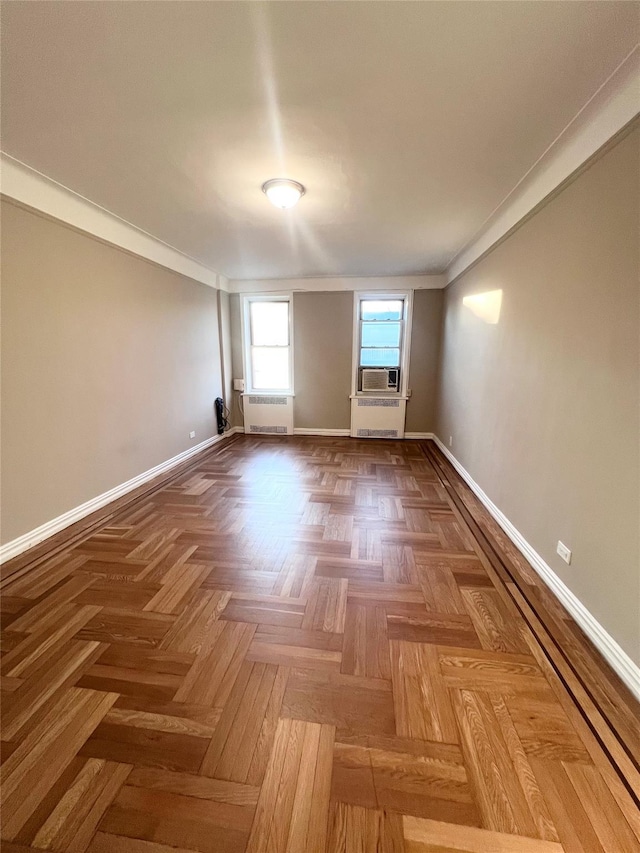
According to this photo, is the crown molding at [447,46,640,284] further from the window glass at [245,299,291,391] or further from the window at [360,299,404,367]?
the window glass at [245,299,291,391]

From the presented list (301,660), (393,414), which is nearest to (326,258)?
(393,414)

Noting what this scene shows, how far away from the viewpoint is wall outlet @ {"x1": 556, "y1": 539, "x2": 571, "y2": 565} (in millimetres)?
1822

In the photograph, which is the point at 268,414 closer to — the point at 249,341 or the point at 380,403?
the point at 249,341

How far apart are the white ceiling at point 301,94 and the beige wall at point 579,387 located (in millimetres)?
495

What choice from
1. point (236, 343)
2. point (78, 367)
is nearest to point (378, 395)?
point (236, 343)

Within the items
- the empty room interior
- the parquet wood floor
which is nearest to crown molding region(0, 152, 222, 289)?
the empty room interior

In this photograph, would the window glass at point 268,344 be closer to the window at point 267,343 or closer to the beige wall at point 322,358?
the window at point 267,343

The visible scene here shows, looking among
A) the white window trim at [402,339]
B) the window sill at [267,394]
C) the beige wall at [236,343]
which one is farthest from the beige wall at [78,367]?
the white window trim at [402,339]

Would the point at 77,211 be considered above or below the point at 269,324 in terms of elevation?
above

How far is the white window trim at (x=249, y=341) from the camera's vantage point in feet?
17.6

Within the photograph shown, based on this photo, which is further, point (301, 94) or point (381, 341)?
point (381, 341)

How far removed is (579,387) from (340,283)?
4.09 meters

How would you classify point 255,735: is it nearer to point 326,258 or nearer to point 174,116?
point 174,116

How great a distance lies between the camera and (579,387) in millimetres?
1767
